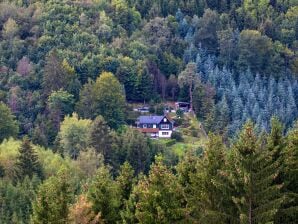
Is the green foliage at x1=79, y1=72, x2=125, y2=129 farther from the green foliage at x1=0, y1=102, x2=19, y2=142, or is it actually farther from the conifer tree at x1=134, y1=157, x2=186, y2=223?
the conifer tree at x1=134, y1=157, x2=186, y2=223

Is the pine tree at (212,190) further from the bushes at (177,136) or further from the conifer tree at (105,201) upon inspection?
the bushes at (177,136)

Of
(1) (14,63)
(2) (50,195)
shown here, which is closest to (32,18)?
(1) (14,63)

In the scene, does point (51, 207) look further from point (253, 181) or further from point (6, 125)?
point (6, 125)

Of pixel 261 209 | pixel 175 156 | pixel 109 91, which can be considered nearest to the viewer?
pixel 261 209

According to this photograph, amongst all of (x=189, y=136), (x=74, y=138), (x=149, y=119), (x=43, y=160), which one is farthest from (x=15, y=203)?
(x=189, y=136)

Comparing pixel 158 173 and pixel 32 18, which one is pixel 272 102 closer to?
pixel 32 18

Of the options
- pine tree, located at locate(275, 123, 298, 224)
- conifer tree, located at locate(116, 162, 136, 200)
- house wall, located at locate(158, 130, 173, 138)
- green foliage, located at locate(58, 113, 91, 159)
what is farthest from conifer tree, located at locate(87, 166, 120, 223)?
house wall, located at locate(158, 130, 173, 138)

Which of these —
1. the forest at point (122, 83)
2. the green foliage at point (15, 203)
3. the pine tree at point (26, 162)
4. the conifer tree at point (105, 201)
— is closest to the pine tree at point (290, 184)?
the forest at point (122, 83)
